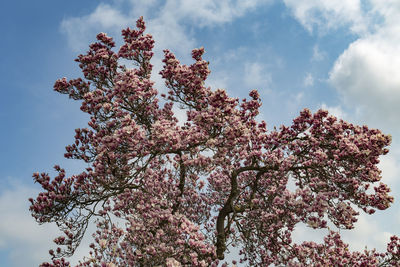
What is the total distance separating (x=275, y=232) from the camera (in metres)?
13.9

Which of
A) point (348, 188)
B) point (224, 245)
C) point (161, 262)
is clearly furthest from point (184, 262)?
point (348, 188)

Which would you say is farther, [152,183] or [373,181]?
[152,183]

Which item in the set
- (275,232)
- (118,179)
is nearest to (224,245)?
(275,232)

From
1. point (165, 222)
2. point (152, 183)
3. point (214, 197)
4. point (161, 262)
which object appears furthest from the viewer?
point (214, 197)

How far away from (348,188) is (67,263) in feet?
34.2

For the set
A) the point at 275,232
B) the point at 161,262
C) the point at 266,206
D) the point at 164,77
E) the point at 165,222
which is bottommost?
the point at 161,262

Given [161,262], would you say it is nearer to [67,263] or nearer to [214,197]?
[67,263]

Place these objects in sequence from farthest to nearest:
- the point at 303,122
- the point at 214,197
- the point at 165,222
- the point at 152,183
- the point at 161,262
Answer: the point at 214,197 → the point at 152,183 → the point at 303,122 → the point at 165,222 → the point at 161,262

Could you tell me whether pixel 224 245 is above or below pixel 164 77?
below

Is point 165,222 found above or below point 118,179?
below

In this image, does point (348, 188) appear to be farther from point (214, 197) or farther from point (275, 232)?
point (214, 197)

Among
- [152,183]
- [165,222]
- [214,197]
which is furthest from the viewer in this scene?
[214,197]

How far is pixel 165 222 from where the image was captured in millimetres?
11375

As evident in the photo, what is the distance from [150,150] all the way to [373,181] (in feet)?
25.3
